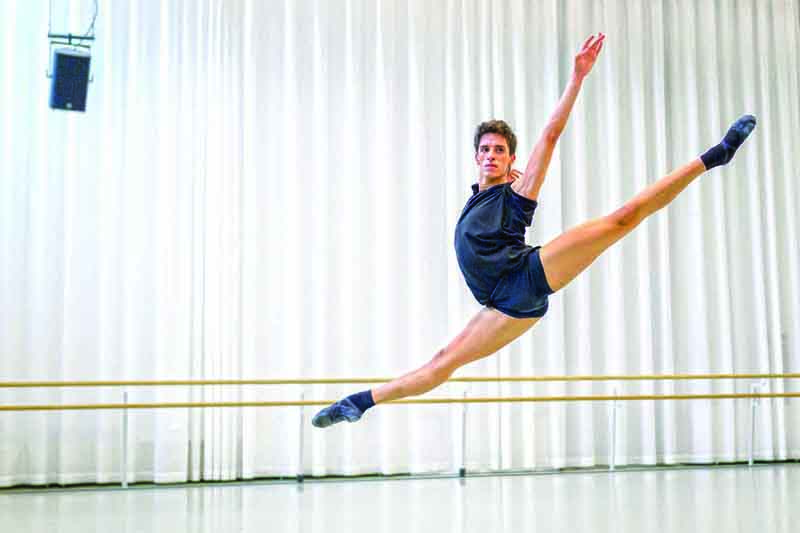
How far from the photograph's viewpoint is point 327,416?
4285mm

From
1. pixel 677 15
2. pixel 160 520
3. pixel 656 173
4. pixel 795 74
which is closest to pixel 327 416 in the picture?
pixel 160 520

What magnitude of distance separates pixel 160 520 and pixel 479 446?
3738 mm

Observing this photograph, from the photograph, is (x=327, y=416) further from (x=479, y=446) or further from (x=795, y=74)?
(x=795, y=74)

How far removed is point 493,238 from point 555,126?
1.85 ft

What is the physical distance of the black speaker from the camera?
23.2ft

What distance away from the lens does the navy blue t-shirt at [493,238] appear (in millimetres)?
4199

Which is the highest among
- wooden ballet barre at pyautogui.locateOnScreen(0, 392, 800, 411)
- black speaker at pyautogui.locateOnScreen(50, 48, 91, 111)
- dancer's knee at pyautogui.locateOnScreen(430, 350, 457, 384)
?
black speaker at pyautogui.locateOnScreen(50, 48, 91, 111)

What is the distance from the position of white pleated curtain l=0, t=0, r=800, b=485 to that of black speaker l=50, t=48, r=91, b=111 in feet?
3.22

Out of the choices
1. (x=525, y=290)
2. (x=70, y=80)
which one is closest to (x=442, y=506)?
(x=525, y=290)

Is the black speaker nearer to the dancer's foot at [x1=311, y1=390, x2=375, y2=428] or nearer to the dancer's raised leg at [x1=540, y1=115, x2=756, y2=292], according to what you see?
the dancer's foot at [x1=311, y1=390, x2=375, y2=428]

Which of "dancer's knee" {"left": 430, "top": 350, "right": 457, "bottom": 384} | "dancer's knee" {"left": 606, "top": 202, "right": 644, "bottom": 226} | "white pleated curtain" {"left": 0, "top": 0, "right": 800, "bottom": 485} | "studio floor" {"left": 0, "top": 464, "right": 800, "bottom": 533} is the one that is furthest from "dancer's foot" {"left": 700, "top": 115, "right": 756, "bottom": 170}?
"white pleated curtain" {"left": 0, "top": 0, "right": 800, "bottom": 485}

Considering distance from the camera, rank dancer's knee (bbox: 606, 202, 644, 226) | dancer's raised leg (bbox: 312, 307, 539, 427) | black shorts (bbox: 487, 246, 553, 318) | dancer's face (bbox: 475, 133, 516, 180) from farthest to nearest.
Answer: dancer's face (bbox: 475, 133, 516, 180)
dancer's raised leg (bbox: 312, 307, 539, 427)
black shorts (bbox: 487, 246, 553, 318)
dancer's knee (bbox: 606, 202, 644, 226)

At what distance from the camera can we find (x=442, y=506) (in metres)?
6.18

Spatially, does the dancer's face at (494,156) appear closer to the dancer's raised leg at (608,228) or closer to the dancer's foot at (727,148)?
the dancer's raised leg at (608,228)
